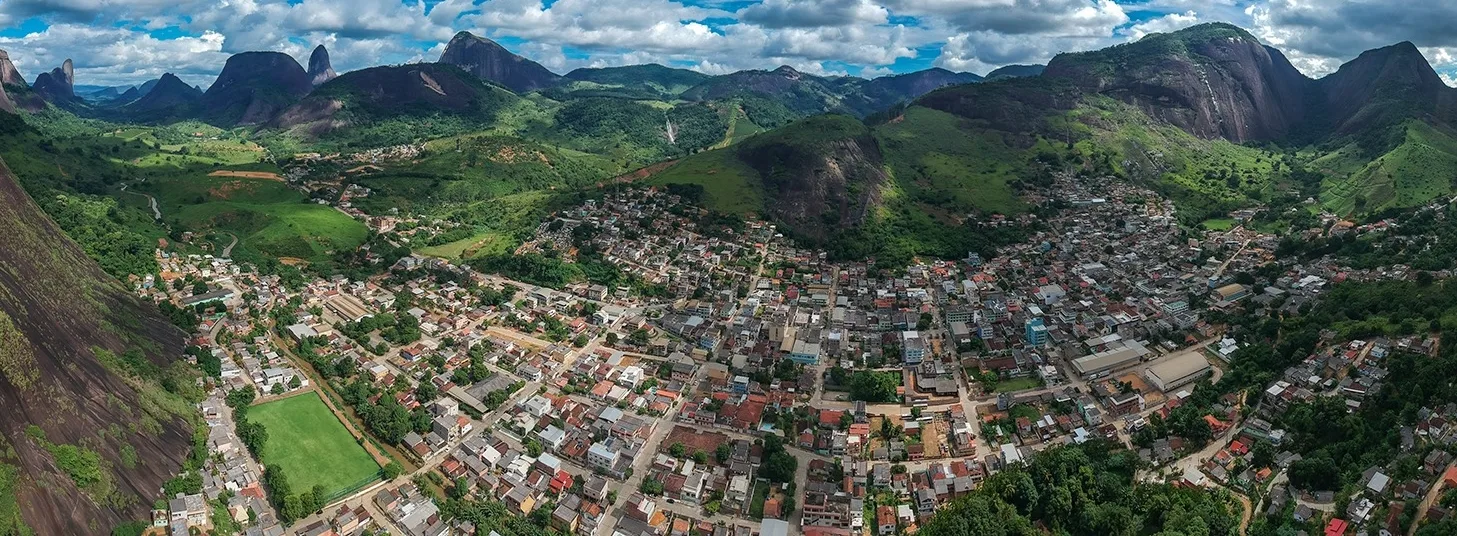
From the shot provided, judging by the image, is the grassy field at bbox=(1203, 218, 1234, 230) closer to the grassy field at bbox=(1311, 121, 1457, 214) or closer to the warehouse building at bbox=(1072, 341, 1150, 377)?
the grassy field at bbox=(1311, 121, 1457, 214)

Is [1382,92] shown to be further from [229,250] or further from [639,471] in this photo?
[229,250]

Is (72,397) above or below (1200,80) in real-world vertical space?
below

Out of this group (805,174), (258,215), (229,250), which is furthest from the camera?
(805,174)

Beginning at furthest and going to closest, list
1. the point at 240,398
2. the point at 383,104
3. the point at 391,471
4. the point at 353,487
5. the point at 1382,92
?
the point at 383,104
the point at 1382,92
the point at 240,398
the point at 391,471
the point at 353,487

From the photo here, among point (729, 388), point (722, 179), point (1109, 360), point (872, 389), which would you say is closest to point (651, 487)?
point (729, 388)

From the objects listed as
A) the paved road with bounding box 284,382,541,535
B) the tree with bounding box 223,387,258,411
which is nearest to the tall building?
the paved road with bounding box 284,382,541,535
